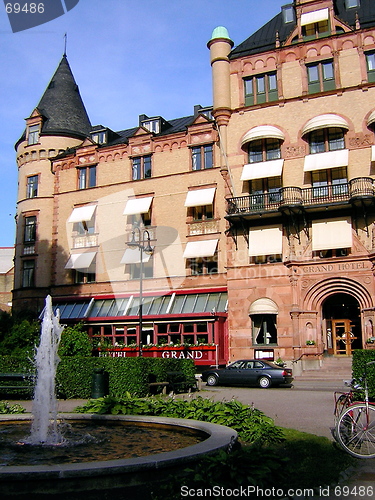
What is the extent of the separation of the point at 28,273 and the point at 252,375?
23.4 metres

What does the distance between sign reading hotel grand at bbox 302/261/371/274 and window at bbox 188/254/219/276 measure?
702 centimetres

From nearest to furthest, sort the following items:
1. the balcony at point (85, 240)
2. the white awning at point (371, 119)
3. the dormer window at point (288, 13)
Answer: the white awning at point (371, 119)
the dormer window at point (288, 13)
the balcony at point (85, 240)

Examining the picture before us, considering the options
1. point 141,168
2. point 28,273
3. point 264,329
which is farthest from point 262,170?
point 28,273

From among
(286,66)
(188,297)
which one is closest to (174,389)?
(188,297)

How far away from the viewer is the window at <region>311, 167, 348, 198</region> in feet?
99.9

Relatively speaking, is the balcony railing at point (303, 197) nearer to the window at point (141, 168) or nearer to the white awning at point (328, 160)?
the white awning at point (328, 160)

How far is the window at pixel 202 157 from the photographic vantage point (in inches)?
1435

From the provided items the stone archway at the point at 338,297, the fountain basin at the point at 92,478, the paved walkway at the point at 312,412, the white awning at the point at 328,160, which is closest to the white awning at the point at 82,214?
the white awning at the point at 328,160

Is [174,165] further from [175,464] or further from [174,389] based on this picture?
[175,464]

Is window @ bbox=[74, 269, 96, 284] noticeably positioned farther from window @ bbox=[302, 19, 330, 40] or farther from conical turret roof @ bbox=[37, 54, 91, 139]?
window @ bbox=[302, 19, 330, 40]

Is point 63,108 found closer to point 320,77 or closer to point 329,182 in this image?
point 320,77

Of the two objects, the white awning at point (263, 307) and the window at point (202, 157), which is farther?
the window at point (202, 157)

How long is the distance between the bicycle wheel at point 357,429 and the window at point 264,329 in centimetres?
2239

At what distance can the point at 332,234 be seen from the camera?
98.0 ft
